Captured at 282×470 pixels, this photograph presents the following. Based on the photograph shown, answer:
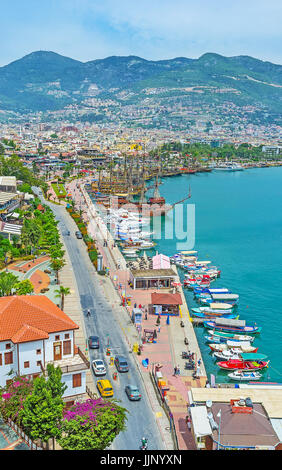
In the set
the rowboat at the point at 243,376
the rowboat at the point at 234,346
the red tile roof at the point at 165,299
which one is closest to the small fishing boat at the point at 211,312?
the red tile roof at the point at 165,299

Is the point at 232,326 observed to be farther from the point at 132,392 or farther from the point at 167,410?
the point at 132,392

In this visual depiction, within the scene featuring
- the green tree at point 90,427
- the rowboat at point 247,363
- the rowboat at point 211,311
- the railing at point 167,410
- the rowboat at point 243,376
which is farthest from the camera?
the rowboat at point 211,311

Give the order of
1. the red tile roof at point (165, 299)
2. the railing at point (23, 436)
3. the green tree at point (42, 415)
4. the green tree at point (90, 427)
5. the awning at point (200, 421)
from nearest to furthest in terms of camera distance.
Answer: the green tree at point (90, 427) → the green tree at point (42, 415) → the railing at point (23, 436) → the awning at point (200, 421) → the red tile roof at point (165, 299)

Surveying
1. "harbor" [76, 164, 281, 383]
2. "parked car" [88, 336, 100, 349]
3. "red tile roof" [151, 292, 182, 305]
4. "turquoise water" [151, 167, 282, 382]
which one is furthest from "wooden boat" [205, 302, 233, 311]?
"parked car" [88, 336, 100, 349]

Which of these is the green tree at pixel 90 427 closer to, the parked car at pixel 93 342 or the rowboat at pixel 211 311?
the parked car at pixel 93 342
